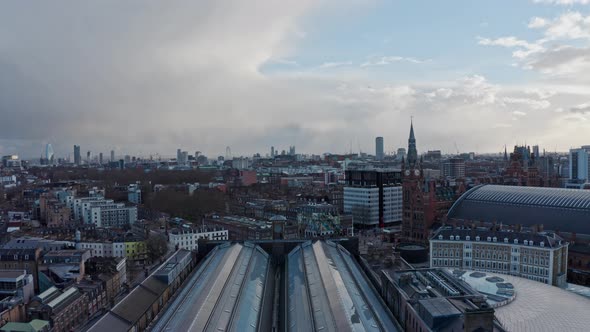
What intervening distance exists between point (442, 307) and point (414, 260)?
34.2 metres

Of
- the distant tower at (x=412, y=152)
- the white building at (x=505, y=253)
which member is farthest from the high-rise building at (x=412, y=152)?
the white building at (x=505, y=253)

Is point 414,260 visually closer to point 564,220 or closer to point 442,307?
point 564,220

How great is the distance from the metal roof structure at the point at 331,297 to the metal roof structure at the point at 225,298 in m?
2.48

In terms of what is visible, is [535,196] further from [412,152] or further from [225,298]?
[225,298]

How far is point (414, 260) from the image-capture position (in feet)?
209

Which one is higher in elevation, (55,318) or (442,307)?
(442,307)

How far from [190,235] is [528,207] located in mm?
54904

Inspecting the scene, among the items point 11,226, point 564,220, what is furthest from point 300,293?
point 11,226

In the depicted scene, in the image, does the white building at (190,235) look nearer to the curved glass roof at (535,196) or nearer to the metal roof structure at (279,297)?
the metal roof structure at (279,297)

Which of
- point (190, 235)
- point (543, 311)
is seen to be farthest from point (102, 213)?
point (543, 311)

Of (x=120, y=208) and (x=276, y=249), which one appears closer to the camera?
(x=276, y=249)

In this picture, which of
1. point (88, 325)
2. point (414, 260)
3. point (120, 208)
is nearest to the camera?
point (88, 325)

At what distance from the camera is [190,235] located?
268 ft

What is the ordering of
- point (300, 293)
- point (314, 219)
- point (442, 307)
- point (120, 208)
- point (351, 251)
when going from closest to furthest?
point (442, 307), point (300, 293), point (351, 251), point (314, 219), point (120, 208)
